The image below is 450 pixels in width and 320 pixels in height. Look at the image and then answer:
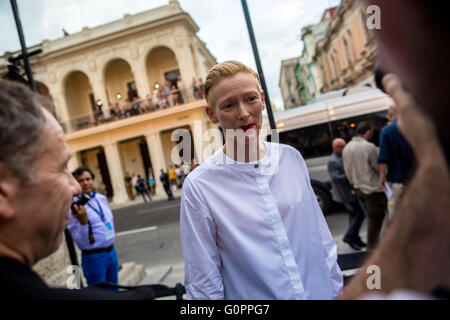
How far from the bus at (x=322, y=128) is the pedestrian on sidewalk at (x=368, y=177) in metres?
2.10

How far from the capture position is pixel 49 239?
59cm

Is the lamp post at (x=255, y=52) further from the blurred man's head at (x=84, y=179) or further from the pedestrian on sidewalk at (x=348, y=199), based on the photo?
the pedestrian on sidewalk at (x=348, y=199)

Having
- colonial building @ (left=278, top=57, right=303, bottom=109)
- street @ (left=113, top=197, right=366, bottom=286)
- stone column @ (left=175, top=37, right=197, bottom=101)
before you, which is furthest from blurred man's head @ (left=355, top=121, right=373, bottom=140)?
A: colonial building @ (left=278, top=57, right=303, bottom=109)

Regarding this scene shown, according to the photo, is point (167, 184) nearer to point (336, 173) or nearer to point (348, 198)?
point (336, 173)

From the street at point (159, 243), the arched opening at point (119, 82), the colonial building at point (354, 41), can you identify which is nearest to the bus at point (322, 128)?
the street at point (159, 243)

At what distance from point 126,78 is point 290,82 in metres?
57.3

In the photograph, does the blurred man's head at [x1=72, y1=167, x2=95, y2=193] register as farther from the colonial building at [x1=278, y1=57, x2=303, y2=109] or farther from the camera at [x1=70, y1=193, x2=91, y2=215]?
the colonial building at [x1=278, y1=57, x2=303, y2=109]

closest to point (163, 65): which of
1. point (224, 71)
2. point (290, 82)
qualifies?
point (224, 71)

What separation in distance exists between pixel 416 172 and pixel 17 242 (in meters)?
0.66

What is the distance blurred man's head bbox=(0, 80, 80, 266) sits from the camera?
19.7 inches

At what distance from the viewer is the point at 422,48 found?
269mm

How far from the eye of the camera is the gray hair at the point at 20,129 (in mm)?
495
